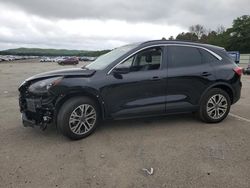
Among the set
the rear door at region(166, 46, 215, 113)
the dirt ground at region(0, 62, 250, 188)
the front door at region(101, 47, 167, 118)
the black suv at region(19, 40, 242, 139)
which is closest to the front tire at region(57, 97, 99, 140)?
the black suv at region(19, 40, 242, 139)

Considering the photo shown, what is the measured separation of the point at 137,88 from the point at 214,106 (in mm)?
1753

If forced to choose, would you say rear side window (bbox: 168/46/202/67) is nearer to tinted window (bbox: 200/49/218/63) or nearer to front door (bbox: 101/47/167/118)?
tinted window (bbox: 200/49/218/63)

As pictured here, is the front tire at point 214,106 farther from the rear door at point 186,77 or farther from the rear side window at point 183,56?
the rear side window at point 183,56

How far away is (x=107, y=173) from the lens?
3.58 meters

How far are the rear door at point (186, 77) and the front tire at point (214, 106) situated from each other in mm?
157

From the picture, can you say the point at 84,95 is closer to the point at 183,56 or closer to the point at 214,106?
the point at 183,56

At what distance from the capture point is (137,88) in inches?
199

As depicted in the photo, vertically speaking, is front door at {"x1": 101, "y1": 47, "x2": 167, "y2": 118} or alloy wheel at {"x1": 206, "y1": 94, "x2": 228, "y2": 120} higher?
front door at {"x1": 101, "y1": 47, "x2": 167, "y2": 118}

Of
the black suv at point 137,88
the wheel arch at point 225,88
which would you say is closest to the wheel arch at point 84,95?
the black suv at point 137,88

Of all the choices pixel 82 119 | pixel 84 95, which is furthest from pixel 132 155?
pixel 84 95

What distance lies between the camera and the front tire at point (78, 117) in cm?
458

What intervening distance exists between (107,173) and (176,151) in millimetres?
1233

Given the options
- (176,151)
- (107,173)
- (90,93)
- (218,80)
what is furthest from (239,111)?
(107,173)

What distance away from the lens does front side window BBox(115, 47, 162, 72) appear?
5.07 metres
